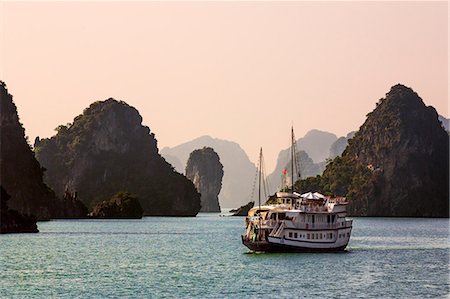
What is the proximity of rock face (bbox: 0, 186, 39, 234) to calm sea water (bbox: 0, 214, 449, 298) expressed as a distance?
12651mm

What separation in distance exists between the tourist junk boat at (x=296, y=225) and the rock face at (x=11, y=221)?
46.9 m

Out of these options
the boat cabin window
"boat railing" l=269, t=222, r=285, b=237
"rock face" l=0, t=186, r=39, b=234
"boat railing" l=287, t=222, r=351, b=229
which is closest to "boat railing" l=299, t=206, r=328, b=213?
"boat railing" l=287, t=222, r=351, b=229

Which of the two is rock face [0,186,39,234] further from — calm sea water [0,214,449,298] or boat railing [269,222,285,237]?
boat railing [269,222,285,237]

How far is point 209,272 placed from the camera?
259ft

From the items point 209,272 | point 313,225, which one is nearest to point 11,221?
point 313,225

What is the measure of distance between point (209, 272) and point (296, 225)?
669 inches

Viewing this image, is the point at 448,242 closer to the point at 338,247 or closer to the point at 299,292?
the point at 338,247

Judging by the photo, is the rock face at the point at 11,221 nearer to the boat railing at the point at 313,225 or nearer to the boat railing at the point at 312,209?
the boat railing at the point at 312,209

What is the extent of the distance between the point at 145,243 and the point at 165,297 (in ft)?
202

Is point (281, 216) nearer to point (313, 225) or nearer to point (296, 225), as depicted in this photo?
point (296, 225)

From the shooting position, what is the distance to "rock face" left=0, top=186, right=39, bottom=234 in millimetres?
127875

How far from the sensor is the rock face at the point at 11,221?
420 feet

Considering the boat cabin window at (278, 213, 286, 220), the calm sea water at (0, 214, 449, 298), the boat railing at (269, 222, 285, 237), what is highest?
the boat cabin window at (278, 213, 286, 220)

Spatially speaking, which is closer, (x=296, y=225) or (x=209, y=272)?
(x=209, y=272)
